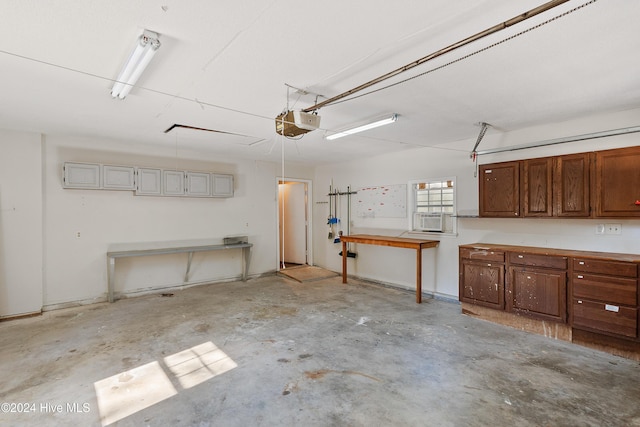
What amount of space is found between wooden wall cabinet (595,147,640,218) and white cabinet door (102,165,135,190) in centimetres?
614

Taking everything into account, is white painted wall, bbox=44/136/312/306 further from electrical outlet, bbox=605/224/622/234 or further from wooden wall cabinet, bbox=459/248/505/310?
electrical outlet, bbox=605/224/622/234

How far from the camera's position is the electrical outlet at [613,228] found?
10.6ft

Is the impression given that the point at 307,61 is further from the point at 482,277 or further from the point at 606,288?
the point at 606,288

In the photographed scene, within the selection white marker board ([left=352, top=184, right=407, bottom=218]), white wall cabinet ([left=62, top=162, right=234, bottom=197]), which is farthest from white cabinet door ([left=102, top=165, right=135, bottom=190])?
white marker board ([left=352, top=184, right=407, bottom=218])

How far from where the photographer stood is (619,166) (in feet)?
9.96

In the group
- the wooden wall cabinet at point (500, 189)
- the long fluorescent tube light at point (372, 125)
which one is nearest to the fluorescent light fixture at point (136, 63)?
the long fluorescent tube light at point (372, 125)

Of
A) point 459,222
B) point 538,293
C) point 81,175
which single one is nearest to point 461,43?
point 538,293

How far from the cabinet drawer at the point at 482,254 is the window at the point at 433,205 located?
2.33ft

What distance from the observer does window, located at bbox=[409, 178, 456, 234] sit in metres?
4.73

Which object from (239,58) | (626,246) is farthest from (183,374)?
(626,246)

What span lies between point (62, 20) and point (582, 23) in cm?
302

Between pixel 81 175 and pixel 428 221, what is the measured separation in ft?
17.6

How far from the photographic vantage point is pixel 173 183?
5.12 m

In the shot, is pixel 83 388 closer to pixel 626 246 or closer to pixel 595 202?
pixel 595 202
